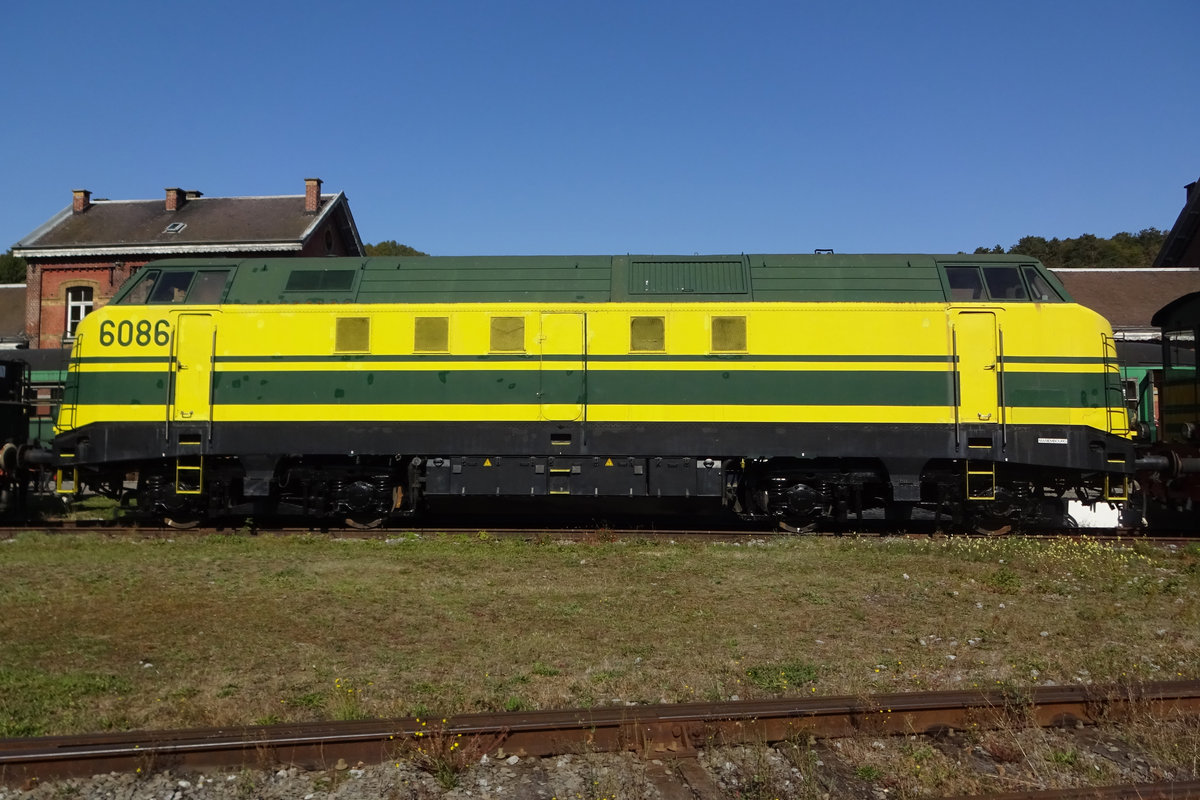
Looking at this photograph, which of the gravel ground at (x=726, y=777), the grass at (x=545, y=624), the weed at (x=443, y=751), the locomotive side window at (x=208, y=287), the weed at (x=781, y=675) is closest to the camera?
the gravel ground at (x=726, y=777)

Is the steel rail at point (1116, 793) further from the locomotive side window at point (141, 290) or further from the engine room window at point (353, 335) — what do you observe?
the locomotive side window at point (141, 290)

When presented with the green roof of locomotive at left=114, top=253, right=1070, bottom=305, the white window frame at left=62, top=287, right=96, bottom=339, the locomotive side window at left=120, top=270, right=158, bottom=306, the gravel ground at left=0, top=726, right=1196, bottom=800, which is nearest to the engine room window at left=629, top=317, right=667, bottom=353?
the green roof of locomotive at left=114, top=253, right=1070, bottom=305

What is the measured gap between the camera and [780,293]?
1374cm

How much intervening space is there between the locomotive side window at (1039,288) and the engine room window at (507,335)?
842cm

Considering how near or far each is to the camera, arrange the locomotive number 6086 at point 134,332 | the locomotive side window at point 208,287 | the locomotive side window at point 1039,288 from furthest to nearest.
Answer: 1. the locomotive side window at point 208,287
2. the locomotive number 6086 at point 134,332
3. the locomotive side window at point 1039,288

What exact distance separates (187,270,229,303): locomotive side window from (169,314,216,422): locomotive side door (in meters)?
0.61

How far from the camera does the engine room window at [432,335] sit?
1383 cm

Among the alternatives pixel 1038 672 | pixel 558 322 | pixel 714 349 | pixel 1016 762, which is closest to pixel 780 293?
pixel 714 349

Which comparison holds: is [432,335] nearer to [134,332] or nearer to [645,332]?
[645,332]

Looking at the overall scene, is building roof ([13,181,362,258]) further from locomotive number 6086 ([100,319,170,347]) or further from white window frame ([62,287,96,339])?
locomotive number 6086 ([100,319,170,347])

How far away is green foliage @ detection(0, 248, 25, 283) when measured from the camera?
267 ft

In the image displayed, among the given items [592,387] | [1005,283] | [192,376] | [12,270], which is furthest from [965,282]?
[12,270]

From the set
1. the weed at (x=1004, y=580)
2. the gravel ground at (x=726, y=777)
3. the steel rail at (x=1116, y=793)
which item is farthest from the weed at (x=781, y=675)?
the weed at (x=1004, y=580)

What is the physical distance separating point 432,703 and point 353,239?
37031mm
